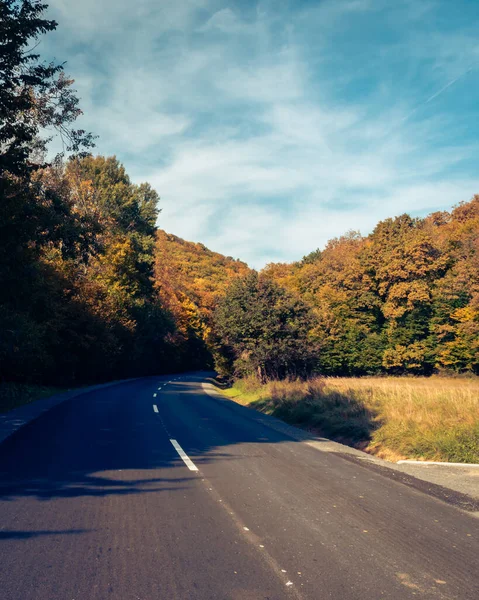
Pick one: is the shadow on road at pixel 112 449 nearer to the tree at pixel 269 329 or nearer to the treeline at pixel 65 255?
the treeline at pixel 65 255

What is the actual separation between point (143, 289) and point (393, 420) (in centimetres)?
4490

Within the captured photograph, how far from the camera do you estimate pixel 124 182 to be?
193 feet

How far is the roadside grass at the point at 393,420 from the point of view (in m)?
9.98

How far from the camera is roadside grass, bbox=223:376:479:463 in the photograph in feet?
32.7

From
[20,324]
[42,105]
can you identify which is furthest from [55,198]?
[20,324]

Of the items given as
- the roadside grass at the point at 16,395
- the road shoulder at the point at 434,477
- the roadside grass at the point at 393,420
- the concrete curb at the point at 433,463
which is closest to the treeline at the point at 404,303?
the roadside grass at the point at 16,395

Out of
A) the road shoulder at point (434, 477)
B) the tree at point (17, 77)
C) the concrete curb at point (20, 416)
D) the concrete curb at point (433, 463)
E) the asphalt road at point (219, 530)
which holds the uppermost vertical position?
the tree at point (17, 77)

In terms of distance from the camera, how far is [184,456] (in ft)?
30.0

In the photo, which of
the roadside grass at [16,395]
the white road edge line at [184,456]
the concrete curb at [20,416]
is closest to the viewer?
the white road edge line at [184,456]

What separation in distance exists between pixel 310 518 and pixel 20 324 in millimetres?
14190

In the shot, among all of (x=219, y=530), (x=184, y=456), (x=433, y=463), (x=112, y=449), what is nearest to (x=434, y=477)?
(x=433, y=463)

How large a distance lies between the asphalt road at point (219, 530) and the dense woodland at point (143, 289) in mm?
8673

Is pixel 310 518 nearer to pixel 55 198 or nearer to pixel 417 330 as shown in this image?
pixel 55 198

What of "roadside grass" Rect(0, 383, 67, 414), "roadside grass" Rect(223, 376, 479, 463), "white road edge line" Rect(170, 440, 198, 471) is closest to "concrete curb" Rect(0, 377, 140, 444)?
"roadside grass" Rect(0, 383, 67, 414)
